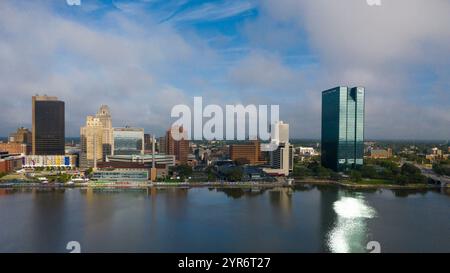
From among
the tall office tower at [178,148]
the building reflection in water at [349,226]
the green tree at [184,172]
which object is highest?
the tall office tower at [178,148]

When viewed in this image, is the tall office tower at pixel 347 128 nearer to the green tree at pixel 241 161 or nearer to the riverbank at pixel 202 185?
the riverbank at pixel 202 185

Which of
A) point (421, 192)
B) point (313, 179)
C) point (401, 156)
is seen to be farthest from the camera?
point (401, 156)

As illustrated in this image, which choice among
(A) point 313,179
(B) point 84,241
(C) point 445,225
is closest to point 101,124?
(A) point 313,179

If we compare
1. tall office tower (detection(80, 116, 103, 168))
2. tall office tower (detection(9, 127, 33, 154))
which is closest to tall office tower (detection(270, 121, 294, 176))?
tall office tower (detection(80, 116, 103, 168))

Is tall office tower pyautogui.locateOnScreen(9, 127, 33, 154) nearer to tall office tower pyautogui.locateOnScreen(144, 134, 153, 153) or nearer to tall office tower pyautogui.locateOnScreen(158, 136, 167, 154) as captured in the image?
tall office tower pyautogui.locateOnScreen(144, 134, 153, 153)

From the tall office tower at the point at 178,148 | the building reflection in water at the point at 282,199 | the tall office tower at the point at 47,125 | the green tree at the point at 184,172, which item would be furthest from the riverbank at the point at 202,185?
the tall office tower at the point at 47,125

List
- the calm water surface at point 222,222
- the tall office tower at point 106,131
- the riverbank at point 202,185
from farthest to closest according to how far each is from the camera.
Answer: the tall office tower at point 106,131 → the riverbank at point 202,185 → the calm water surface at point 222,222
